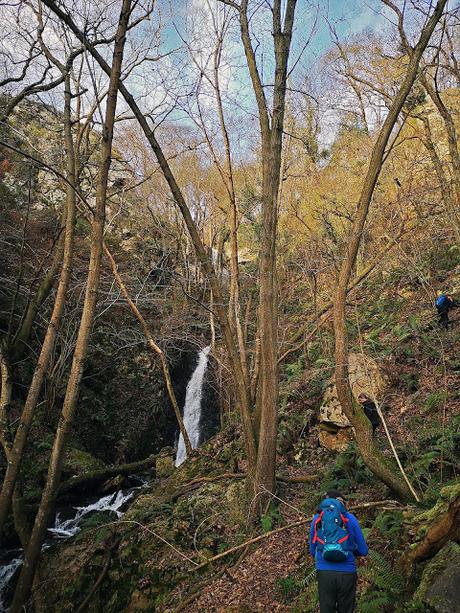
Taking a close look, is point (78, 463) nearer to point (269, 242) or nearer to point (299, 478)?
point (299, 478)

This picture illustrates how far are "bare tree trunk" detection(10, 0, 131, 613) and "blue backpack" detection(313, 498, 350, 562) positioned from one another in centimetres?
354

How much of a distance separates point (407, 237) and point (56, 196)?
1591 centimetres

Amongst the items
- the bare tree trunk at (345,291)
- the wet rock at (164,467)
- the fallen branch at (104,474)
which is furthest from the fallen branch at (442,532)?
the fallen branch at (104,474)

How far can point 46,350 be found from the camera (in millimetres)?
5676

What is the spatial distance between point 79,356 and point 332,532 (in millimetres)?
3733

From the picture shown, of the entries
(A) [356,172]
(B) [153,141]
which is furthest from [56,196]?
(B) [153,141]

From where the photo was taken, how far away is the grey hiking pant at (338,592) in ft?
10.4

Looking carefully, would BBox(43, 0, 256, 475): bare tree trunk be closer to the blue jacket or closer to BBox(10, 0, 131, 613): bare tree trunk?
BBox(10, 0, 131, 613): bare tree trunk

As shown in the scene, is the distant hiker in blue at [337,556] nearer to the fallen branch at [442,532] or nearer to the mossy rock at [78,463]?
the fallen branch at [442,532]

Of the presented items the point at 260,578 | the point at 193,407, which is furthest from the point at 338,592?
the point at 193,407

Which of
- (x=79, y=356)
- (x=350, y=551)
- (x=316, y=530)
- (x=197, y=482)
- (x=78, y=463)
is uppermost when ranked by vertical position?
(x=79, y=356)

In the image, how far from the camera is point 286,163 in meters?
8.43

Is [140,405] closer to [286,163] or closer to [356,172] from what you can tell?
[286,163]

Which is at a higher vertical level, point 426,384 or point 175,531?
point 426,384
